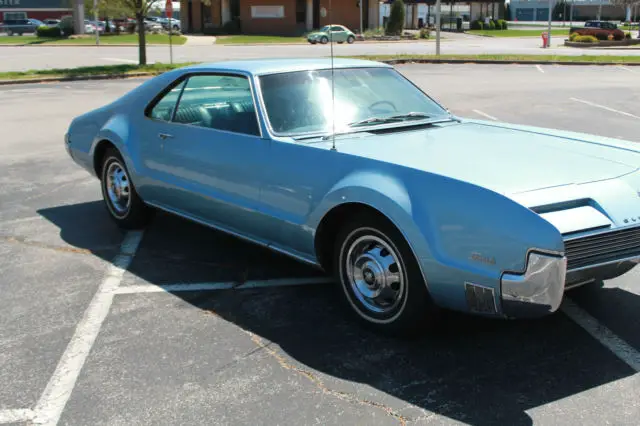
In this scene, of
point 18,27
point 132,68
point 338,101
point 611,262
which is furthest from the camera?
point 18,27

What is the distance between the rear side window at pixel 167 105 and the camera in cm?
555

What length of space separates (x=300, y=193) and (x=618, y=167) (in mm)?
1748

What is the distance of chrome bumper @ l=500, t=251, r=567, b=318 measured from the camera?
10.4 feet

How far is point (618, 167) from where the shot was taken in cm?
381

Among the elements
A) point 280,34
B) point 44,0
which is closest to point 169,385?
point 280,34

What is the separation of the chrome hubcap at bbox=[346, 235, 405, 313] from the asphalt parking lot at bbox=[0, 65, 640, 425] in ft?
0.67

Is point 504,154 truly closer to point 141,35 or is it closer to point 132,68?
point 132,68

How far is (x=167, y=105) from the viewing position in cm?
562

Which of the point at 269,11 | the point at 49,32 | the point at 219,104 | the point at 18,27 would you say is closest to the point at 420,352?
the point at 219,104

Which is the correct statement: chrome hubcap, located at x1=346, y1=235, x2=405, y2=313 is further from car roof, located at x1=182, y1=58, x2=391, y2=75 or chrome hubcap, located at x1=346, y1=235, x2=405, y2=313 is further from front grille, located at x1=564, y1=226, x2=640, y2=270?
car roof, located at x1=182, y1=58, x2=391, y2=75

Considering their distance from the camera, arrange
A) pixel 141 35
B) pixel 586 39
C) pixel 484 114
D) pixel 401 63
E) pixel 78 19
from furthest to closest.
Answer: pixel 78 19 → pixel 586 39 → pixel 401 63 → pixel 141 35 → pixel 484 114

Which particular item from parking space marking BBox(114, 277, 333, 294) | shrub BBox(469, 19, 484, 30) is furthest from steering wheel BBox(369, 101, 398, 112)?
shrub BBox(469, 19, 484, 30)

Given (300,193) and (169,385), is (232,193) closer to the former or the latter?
(300,193)

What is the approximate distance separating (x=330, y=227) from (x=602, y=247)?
1.49m
